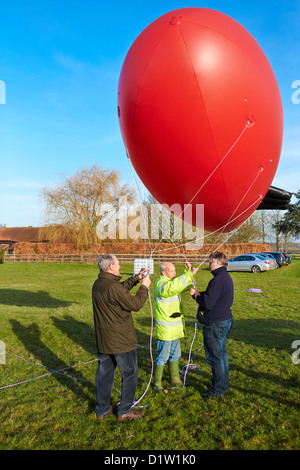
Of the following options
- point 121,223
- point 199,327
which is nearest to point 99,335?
point 199,327

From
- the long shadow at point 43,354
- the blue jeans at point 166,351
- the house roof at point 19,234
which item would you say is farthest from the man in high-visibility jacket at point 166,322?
the house roof at point 19,234

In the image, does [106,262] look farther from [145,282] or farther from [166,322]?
[166,322]

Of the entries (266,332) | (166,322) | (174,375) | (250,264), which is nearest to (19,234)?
(250,264)

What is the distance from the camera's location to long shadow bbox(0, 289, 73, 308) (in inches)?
420

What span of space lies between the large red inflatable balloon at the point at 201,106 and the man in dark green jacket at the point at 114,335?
1.62m

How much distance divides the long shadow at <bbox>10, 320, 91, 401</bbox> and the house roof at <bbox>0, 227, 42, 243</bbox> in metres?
47.4

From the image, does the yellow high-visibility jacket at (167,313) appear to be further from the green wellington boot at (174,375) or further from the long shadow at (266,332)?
the long shadow at (266,332)

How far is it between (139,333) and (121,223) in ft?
85.0

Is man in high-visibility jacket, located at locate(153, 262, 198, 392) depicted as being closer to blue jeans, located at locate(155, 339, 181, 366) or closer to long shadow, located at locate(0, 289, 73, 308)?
blue jeans, located at locate(155, 339, 181, 366)

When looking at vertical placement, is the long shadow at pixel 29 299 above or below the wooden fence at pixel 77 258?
below

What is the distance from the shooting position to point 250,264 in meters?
21.8

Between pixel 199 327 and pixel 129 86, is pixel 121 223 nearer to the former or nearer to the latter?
pixel 199 327

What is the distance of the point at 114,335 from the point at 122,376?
509 mm

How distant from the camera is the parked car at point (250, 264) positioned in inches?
850
